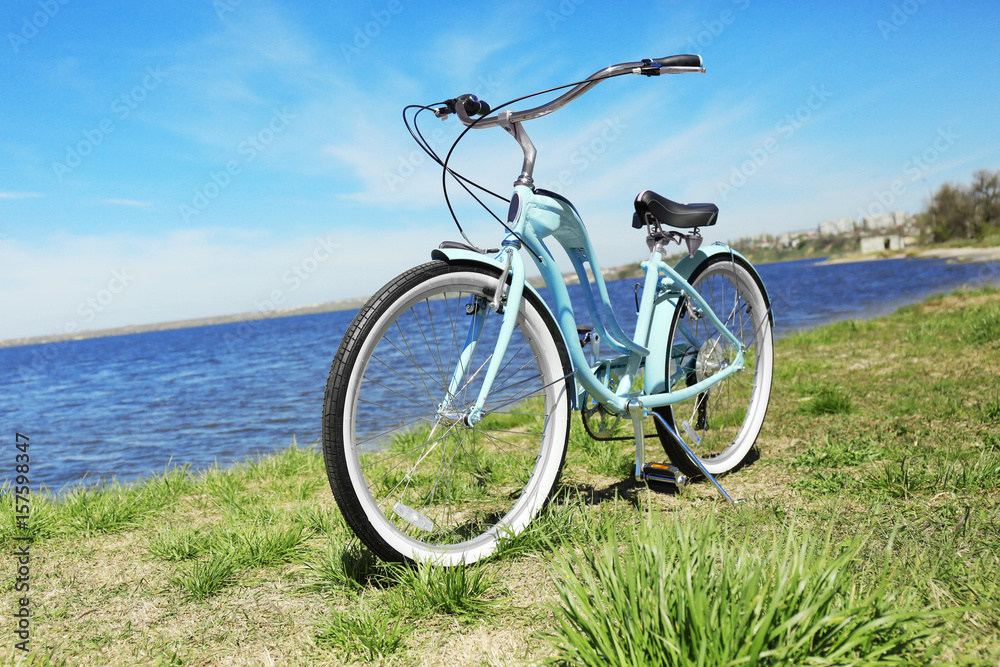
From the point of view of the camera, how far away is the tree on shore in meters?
55.8

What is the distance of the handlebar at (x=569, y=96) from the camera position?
2.34 meters

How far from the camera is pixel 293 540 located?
262cm

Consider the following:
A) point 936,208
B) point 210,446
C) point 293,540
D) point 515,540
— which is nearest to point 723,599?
point 515,540

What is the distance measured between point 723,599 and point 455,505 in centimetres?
199

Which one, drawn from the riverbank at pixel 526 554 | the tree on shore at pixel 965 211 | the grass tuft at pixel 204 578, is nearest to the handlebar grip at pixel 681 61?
the riverbank at pixel 526 554

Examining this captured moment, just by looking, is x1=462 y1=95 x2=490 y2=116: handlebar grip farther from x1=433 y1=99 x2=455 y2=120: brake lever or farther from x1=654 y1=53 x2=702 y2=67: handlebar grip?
x1=654 y1=53 x2=702 y2=67: handlebar grip

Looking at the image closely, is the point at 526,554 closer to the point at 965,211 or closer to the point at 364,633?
the point at 364,633

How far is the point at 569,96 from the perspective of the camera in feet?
7.75

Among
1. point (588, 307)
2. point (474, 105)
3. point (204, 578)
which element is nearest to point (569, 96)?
point (474, 105)

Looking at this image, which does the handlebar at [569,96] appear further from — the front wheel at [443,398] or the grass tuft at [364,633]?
the grass tuft at [364,633]

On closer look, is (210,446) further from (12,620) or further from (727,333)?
(727,333)

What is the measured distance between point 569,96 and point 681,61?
21.3 inches

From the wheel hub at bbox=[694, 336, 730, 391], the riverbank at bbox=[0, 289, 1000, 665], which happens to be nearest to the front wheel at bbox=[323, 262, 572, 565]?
the riverbank at bbox=[0, 289, 1000, 665]

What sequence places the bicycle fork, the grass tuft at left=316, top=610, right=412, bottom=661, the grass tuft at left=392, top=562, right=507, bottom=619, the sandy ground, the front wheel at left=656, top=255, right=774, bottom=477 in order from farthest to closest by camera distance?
the sandy ground → the front wheel at left=656, top=255, right=774, bottom=477 → the bicycle fork → the grass tuft at left=392, top=562, right=507, bottom=619 → the grass tuft at left=316, top=610, right=412, bottom=661
